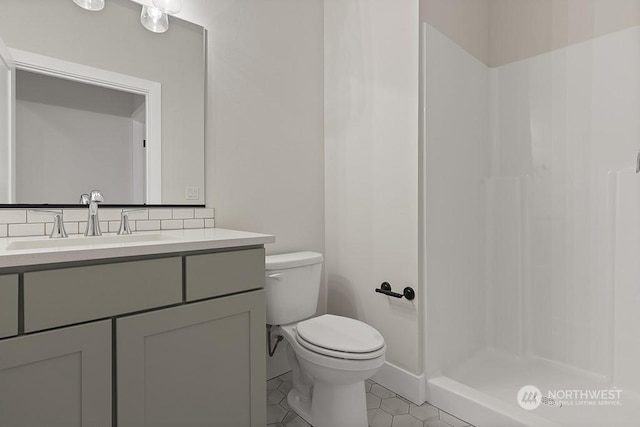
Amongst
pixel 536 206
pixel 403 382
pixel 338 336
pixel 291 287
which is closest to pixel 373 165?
pixel 291 287

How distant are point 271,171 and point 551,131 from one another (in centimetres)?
162

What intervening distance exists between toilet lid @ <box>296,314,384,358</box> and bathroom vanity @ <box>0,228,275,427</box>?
247 mm

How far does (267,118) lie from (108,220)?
93 cm

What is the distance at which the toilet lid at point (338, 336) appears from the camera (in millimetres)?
1426

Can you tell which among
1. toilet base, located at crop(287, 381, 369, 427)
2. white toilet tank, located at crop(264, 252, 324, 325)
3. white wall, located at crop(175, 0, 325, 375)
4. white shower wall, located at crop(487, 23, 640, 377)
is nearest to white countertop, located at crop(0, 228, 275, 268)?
white toilet tank, located at crop(264, 252, 324, 325)

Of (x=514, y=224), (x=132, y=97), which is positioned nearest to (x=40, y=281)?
(x=132, y=97)

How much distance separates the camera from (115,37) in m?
1.52

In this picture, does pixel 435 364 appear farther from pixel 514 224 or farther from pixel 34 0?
pixel 34 0

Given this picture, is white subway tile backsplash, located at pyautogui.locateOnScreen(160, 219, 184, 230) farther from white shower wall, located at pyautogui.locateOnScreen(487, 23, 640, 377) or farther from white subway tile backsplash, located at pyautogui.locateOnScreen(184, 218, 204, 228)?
white shower wall, located at pyautogui.locateOnScreen(487, 23, 640, 377)

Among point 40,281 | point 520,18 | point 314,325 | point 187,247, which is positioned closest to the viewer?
point 40,281

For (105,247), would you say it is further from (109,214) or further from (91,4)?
(91,4)

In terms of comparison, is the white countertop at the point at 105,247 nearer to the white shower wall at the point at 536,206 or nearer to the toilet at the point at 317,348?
the toilet at the point at 317,348

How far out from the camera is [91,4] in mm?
1458

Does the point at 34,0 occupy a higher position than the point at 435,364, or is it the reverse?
the point at 34,0
